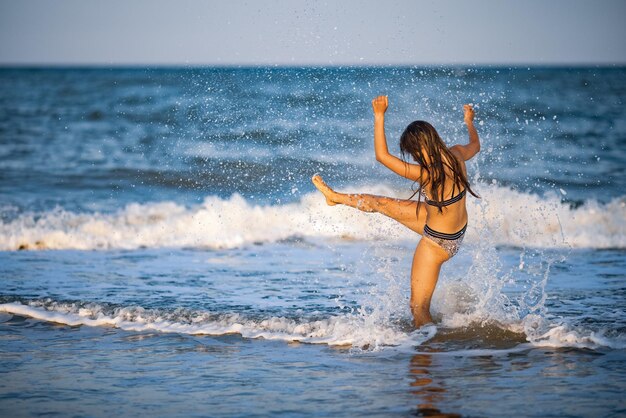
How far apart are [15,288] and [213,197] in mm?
5870

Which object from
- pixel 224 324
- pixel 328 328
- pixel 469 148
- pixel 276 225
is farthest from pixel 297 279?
pixel 276 225

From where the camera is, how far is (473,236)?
11.3 m

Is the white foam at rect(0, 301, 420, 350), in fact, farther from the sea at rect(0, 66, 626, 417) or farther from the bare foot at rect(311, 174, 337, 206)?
the bare foot at rect(311, 174, 337, 206)

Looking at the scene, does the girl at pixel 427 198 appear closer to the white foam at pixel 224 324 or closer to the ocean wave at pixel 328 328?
the ocean wave at pixel 328 328

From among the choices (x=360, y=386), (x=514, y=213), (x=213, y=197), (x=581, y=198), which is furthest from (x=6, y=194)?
(x=360, y=386)

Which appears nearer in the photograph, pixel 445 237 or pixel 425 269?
pixel 445 237

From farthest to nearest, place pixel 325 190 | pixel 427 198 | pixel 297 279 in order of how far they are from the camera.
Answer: pixel 297 279
pixel 325 190
pixel 427 198

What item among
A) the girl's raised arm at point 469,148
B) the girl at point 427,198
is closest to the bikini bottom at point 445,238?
the girl at point 427,198

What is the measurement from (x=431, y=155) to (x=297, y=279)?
2.99m

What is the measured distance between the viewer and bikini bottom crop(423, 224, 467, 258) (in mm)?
6312

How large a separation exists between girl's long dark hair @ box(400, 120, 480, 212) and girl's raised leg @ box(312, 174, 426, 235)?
36cm

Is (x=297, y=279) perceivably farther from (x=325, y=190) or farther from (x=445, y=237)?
(x=445, y=237)

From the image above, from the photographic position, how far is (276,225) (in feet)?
39.7

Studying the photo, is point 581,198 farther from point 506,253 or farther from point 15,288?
point 15,288
